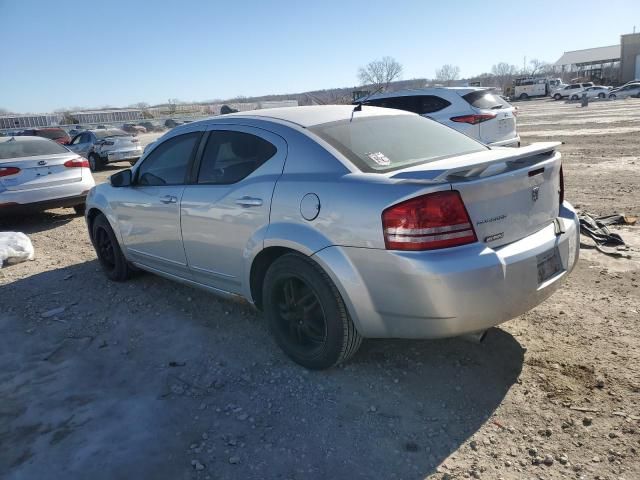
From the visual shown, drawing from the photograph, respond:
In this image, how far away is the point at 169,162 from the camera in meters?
4.46

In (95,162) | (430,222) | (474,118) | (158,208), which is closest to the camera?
(430,222)

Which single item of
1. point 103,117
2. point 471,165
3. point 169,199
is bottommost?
point 169,199

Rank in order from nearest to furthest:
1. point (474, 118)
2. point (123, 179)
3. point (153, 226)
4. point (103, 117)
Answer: point (153, 226)
point (123, 179)
point (474, 118)
point (103, 117)

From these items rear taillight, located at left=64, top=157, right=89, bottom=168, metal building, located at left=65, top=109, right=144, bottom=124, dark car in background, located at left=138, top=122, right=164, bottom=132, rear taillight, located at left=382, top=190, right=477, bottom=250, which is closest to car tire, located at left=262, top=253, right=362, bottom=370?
rear taillight, located at left=382, top=190, right=477, bottom=250

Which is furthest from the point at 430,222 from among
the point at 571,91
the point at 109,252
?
the point at 571,91

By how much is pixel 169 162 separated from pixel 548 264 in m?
3.16

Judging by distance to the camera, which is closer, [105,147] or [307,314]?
[307,314]

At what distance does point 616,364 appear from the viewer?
3.21 metres

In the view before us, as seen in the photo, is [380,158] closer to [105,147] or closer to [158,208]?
[158,208]

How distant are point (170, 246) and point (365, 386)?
213 centimetres

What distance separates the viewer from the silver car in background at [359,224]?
268 cm

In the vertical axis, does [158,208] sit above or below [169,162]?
below

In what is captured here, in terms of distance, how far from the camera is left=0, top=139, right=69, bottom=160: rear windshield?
837 cm

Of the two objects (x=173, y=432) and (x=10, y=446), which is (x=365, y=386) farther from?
(x=10, y=446)
